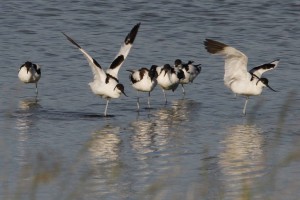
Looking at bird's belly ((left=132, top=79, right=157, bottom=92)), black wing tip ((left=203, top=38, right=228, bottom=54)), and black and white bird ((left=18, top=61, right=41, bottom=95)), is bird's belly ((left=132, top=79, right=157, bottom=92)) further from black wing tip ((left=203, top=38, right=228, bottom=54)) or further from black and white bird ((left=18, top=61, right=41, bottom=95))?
black and white bird ((left=18, top=61, right=41, bottom=95))

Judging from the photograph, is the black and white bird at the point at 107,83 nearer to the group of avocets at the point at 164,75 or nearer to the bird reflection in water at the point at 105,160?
the group of avocets at the point at 164,75

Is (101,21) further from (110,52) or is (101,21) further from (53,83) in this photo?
(53,83)

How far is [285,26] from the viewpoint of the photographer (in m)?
24.2

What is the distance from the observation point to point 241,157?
11.9 meters

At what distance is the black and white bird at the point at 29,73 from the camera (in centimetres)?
1716

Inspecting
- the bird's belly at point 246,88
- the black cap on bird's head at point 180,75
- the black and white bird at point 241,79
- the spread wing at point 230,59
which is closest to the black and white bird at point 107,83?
the black cap on bird's head at point 180,75

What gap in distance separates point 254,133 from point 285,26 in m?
10.7

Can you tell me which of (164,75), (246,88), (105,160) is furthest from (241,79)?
(105,160)

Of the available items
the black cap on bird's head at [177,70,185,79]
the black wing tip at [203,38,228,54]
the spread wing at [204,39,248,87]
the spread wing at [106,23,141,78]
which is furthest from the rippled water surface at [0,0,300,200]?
the black wing tip at [203,38,228,54]

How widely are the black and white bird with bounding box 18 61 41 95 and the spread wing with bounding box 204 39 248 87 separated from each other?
11.5 ft

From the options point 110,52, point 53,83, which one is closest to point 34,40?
point 110,52

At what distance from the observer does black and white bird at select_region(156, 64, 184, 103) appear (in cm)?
1762

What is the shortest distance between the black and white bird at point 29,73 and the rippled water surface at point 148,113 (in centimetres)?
26

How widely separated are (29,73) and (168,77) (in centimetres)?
264
